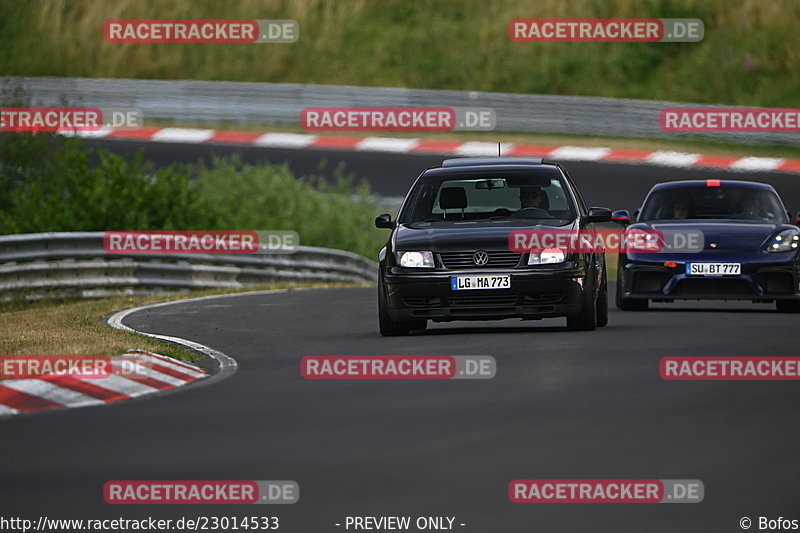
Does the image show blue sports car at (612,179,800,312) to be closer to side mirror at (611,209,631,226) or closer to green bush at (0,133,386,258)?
side mirror at (611,209,631,226)

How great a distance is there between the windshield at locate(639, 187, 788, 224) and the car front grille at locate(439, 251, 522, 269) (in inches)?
160

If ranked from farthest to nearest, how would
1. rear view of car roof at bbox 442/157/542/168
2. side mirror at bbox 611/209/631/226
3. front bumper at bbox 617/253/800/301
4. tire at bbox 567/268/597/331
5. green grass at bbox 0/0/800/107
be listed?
green grass at bbox 0/0/800/107 → side mirror at bbox 611/209/631/226 → front bumper at bbox 617/253/800/301 → rear view of car roof at bbox 442/157/542/168 → tire at bbox 567/268/597/331

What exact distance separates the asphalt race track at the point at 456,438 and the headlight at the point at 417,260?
2.27 ft

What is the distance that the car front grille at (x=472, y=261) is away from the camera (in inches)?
577

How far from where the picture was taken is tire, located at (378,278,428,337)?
14943 mm

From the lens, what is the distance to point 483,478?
7797 millimetres

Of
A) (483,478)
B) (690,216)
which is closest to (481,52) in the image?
(690,216)

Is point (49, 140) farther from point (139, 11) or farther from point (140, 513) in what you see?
point (140, 513)

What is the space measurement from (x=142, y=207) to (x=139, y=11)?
19693 millimetres

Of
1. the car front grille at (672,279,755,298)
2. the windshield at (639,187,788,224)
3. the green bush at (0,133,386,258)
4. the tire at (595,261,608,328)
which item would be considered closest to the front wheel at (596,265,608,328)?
the tire at (595,261,608,328)

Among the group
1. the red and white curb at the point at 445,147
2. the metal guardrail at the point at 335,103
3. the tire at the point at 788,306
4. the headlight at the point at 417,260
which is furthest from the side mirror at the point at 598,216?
the metal guardrail at the point at 335,103

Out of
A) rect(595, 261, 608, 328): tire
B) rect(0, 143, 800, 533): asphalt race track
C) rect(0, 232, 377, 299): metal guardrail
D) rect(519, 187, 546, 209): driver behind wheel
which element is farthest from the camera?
rect(0, 232, 377, 299): metal guardrail

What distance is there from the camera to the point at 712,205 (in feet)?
61.6

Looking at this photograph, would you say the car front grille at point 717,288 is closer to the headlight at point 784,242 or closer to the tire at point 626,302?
the headlight at point 784,242
